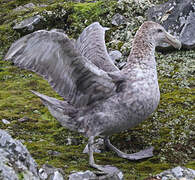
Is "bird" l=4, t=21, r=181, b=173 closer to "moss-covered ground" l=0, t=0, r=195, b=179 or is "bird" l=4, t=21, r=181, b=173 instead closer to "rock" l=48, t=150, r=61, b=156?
"moss-covered ground" l=0, t=0, r=195, b=179

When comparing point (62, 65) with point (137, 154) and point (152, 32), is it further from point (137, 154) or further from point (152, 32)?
point (137, 154)

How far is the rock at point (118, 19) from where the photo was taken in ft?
41.4

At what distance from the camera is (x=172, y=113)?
24.3ft

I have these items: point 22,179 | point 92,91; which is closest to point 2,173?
point 22,179

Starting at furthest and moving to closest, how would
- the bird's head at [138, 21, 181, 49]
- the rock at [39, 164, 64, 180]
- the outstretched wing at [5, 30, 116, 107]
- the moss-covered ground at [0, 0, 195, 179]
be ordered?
1. the bird's head at [138, 21, 181, 49]
2. the moss-covered ground at [0, 0, 195, 179]
3. the outstretched wing at [5, 30, 116, 107]
4. the rock at [39, 164, 64, 180]

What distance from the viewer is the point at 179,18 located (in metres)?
11.0

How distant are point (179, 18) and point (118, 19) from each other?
2678 mm

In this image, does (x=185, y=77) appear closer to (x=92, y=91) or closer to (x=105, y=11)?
(x=92, y=91)

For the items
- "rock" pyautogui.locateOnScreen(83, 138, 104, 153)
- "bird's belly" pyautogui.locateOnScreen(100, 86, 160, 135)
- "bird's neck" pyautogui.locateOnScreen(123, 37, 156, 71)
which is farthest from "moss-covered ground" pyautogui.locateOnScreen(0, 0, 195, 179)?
"bird's neck" pyautogui.locateOnScreen(123, 37, 156, 71)

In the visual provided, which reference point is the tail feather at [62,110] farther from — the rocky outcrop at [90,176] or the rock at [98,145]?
the rocky outcrop at [90,176]

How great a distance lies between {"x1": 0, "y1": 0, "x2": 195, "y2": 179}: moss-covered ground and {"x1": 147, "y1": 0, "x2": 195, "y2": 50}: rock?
0.45m

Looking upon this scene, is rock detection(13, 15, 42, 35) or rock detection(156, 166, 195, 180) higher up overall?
rock detection(13, 15, 42, 35)

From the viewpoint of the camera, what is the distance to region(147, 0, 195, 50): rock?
10334 mm

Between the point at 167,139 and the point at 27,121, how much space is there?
3375 mm
